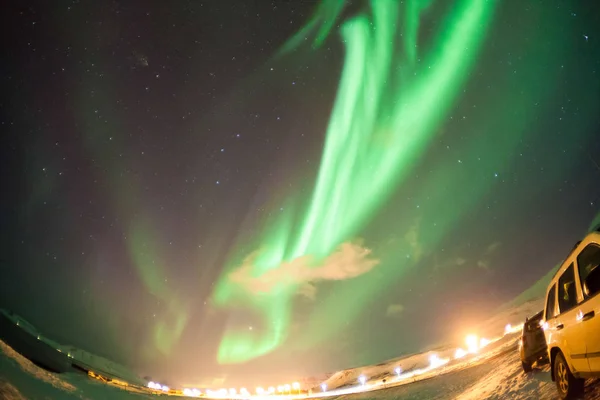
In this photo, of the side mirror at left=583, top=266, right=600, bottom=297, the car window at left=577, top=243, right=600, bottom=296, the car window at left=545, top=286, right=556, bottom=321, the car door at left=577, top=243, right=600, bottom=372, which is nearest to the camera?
the side mirror at left=583, top=266, right=600, bottom=297

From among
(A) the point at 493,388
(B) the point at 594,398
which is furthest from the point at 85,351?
(B) the point at 594,398

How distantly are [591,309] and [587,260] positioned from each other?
0.91 m

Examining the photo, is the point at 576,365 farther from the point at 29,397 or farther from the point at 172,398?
the point at 172,398

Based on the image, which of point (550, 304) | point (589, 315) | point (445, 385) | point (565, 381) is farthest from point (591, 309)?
point (445, 385)

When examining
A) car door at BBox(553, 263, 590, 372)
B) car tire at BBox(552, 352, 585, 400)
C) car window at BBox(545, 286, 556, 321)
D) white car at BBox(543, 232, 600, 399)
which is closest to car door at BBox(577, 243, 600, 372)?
white car at BBox(543, 232, 600, 399)

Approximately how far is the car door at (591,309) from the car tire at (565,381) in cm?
133

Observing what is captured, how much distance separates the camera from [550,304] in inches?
241

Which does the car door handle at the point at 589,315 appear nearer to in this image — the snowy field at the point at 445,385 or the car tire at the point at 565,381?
the car tire at the point at 565,381

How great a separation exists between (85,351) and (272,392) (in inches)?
1860

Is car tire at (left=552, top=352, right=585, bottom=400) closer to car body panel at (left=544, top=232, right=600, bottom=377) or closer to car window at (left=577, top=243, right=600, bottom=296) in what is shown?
car body panel at (left=544, top=232, right=600, bottom=377)

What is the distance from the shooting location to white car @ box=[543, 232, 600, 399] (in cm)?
397

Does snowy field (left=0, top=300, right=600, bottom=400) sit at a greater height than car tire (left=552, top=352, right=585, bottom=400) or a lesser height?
lesser

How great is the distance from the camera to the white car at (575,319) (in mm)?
3971

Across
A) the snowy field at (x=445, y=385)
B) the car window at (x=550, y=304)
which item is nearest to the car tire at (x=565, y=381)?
the snowy field at (x=445, y=385)
